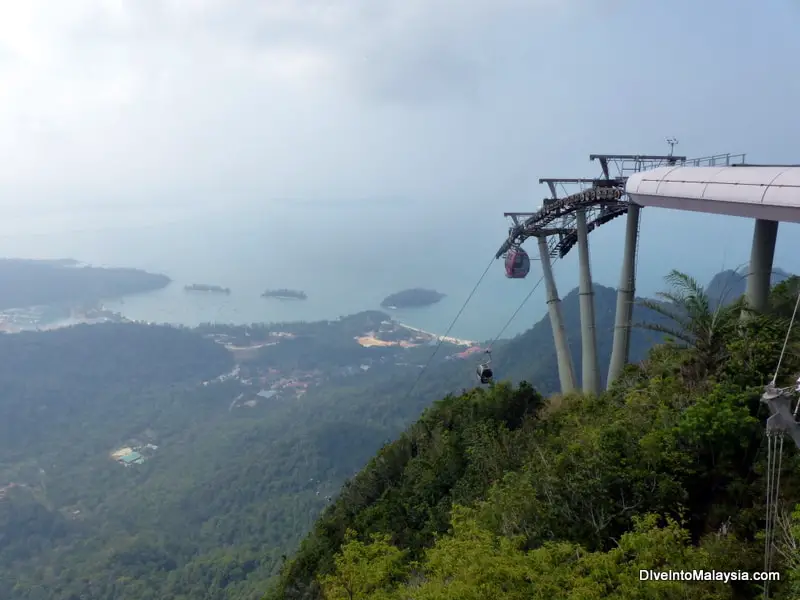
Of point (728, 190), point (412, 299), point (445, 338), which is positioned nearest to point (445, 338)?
point (445, 338)

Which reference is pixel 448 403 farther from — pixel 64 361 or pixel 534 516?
pixel 64 361

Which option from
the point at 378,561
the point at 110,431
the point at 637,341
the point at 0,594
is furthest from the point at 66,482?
the point at 378,561

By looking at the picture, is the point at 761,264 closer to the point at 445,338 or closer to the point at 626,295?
the point at 626,295

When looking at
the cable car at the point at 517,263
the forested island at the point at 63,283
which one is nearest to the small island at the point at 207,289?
the forested island at the point at 63,283

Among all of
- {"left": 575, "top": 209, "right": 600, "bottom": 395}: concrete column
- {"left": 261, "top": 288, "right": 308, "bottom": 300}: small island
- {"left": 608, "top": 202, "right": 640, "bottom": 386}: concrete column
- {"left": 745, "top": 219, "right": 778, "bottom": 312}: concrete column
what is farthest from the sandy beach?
{"left": 745, "top": 219, "right": 778, "bottom": 312}: concrete column

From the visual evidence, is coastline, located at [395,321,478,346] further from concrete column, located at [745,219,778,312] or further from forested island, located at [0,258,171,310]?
forested island, located at [0,258,171,310]
